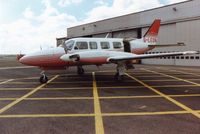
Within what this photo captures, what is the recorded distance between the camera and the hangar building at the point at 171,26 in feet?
101

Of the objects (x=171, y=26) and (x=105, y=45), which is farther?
(x=171, y=26)

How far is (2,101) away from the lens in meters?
9.58

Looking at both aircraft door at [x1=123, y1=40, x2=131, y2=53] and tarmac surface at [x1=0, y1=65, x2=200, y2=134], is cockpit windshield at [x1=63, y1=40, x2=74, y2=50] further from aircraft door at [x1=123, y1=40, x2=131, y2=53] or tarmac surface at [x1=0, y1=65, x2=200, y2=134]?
aircraft door at [x1=123, y1=40, x2=131, y2=53]

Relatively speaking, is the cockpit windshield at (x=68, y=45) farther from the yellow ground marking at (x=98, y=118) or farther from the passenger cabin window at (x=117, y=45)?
the yellow ground marking at (x=98, y=118)

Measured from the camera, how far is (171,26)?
34.9 metres

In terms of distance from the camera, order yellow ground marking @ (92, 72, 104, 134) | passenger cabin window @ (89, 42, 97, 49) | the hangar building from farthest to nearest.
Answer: the hangar building
passenger cabin window @ (89, 42, 97, 49)
yellow ground marking @ (92, 72, 104, 134)

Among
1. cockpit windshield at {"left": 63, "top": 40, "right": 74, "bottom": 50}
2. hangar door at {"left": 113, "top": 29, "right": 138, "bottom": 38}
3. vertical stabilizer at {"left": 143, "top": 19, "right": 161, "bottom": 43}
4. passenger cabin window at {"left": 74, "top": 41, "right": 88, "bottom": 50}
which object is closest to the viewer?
cockpit windshield at {"left": 63, "top": 40, "right": 74, "bottom": 50}

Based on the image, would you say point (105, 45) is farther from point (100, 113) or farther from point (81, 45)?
point (100, 113)

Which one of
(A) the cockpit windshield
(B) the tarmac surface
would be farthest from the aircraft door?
(B) the tarmac surface

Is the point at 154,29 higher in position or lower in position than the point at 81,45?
higher

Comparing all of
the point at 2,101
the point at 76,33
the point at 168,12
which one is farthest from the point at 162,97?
the point at 76,33

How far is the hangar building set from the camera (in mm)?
30844

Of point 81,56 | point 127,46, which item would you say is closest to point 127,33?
point 127,46

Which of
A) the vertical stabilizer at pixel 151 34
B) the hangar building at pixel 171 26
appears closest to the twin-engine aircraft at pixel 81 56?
the vertical stabilizer at pixel 151 34
